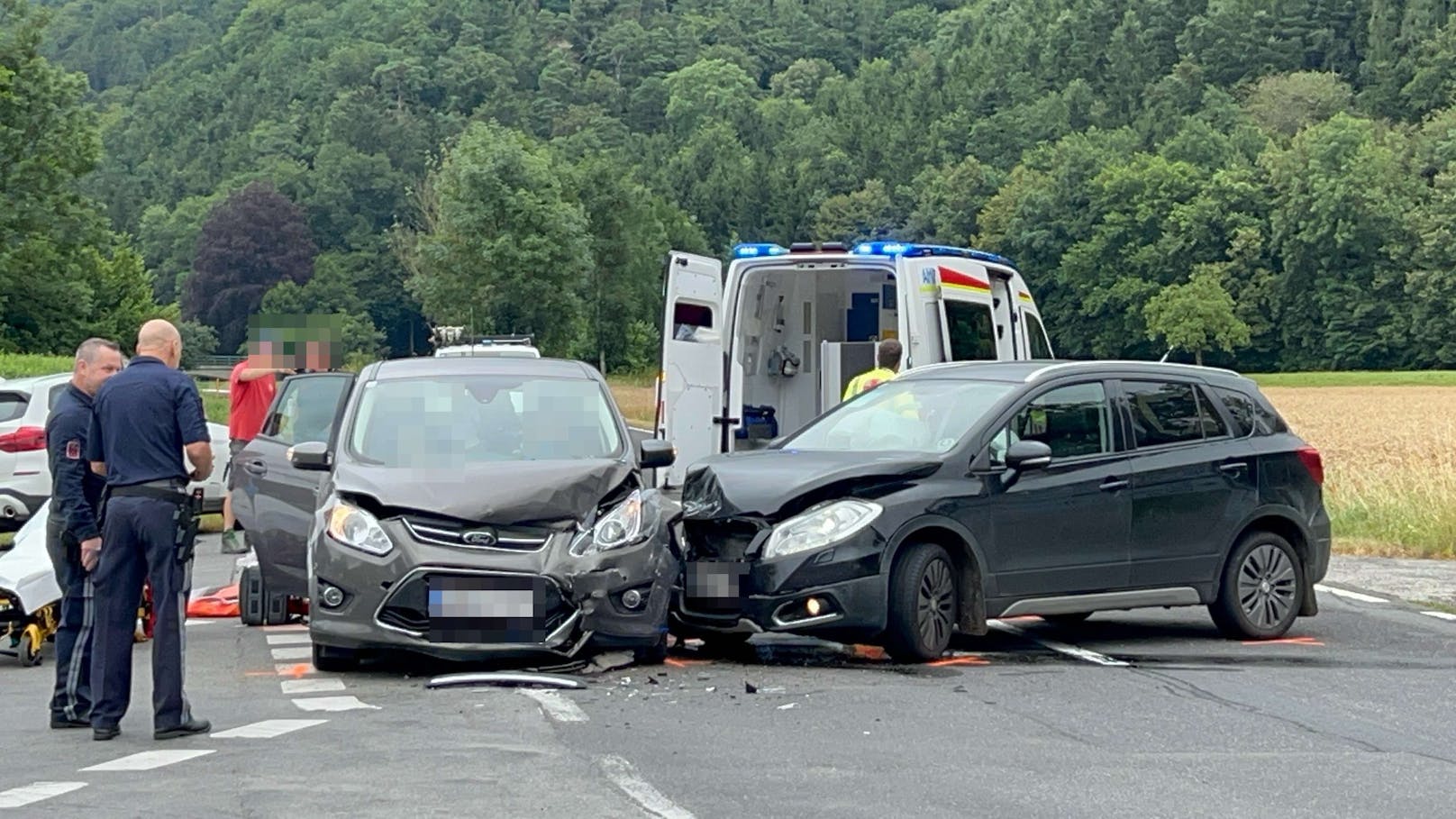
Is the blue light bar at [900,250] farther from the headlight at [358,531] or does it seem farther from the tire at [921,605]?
the headlight at [358,531]

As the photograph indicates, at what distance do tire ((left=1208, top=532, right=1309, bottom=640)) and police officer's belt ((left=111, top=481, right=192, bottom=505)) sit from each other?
6342 millimetres

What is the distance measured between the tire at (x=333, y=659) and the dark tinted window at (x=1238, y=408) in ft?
18.2

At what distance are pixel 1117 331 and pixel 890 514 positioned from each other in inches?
4524

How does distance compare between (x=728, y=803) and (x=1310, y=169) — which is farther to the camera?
(x=1310, y=169)

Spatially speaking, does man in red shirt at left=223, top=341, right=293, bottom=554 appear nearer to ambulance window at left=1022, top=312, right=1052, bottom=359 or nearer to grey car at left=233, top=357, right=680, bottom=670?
grey car at left=233, top=357, right=680, bottom=670

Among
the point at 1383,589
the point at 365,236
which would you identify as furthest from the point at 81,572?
the point at 365,236

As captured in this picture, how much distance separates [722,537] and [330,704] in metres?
2.42

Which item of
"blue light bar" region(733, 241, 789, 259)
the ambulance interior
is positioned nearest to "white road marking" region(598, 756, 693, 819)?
"blue light bar" region(733, 241, 789, 259)

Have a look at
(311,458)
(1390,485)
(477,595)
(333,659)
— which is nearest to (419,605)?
(477,595)

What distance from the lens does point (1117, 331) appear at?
123 m

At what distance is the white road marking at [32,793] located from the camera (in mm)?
7020

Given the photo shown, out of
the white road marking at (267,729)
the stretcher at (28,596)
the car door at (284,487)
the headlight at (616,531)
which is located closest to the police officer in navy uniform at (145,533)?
the white road marking at (267,729)

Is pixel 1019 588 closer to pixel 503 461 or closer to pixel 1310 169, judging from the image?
pixel 503 461

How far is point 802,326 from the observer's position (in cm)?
1742
